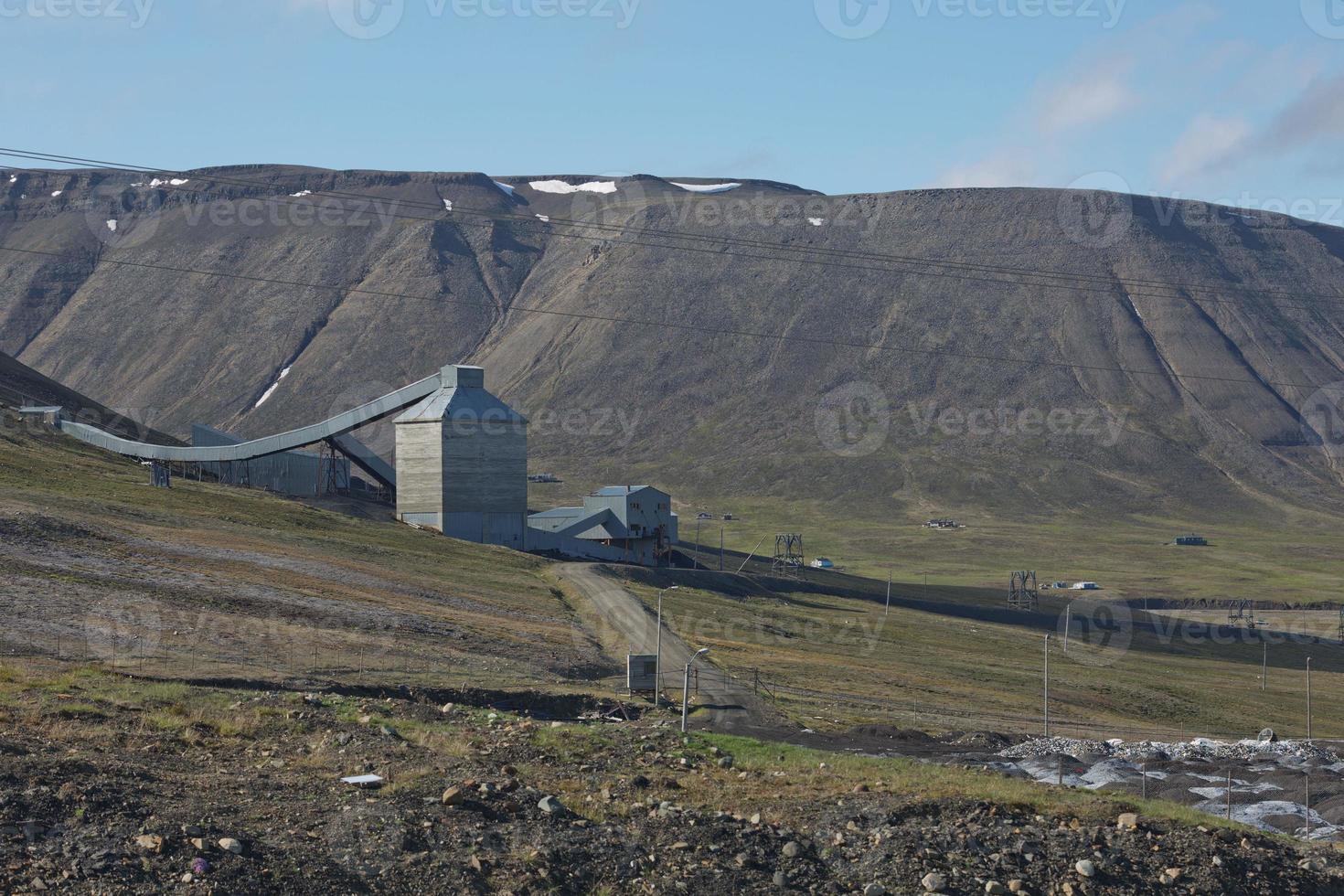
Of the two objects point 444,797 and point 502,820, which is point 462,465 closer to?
point 444,797

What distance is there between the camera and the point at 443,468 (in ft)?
350

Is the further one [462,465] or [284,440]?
[284,440]

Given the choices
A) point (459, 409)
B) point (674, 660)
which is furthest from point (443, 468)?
point (674, 660)

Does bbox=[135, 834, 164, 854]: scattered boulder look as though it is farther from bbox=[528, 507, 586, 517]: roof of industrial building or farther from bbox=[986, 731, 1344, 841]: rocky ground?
bbox=[528, 507, 586, 517]: roof of industrial building

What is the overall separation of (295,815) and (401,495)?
83.1 m

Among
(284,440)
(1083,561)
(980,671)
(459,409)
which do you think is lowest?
(1083,561)

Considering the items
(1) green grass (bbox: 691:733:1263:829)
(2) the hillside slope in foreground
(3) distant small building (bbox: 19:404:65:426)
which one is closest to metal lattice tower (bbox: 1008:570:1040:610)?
(2) the hillside slope in foreground

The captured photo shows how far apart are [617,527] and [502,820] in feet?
299

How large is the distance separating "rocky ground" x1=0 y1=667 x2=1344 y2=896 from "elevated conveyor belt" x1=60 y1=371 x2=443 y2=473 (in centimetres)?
7246

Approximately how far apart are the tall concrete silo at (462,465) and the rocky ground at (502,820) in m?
67.4

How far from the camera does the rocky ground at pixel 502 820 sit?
25453mm

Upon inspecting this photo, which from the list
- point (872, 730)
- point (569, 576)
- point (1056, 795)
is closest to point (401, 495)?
point (569, 576)

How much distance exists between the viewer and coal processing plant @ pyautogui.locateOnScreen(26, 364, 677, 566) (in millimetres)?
107062

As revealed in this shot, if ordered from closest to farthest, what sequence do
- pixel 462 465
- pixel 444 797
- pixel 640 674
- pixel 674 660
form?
pixel 444 797, pixel 640 674, pixel 674 660, pixel 462 465
